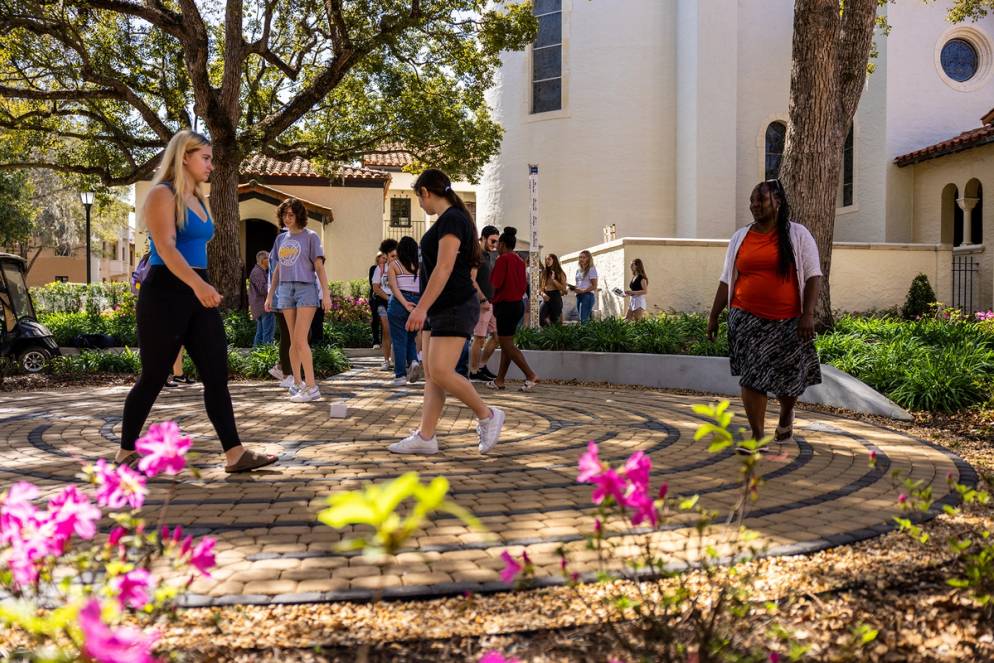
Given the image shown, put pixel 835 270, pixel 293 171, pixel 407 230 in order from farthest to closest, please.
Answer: pixel 407 230, pixel 293 171, pixel 835 270

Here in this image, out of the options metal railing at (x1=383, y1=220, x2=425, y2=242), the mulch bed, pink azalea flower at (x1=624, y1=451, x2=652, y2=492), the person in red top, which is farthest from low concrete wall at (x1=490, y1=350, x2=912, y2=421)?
metal railing at (x1=383, y1=220, x2=425, y2=242)

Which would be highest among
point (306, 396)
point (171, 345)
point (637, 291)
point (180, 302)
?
point (637, 291)

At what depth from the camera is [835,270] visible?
18.1 m

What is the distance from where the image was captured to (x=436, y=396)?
5.55m

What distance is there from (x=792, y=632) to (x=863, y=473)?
284 centimetres

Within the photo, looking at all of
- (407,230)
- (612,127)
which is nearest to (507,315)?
(612,127)

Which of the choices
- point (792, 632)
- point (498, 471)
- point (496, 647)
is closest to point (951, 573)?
point (792, 632)

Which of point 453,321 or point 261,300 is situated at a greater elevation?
point 261,300

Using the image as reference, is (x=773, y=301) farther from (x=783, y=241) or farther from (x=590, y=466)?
(x=590, y=466)

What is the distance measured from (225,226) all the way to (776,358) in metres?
13.3

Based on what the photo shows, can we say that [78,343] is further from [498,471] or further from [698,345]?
[498,471]

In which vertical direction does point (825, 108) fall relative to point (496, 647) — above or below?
above

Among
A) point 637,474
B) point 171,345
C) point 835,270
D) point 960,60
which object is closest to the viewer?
point 637,474

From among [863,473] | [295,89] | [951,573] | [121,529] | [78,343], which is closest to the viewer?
[121,529]
